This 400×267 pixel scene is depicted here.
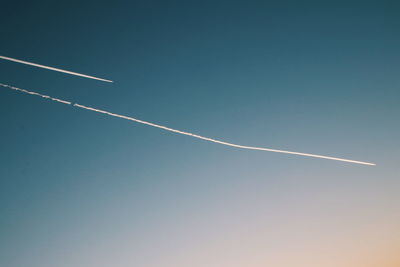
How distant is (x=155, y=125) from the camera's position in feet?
37.7

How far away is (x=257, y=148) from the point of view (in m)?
12.3

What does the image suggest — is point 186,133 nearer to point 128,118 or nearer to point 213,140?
point 213,140

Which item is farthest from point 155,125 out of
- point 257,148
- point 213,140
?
point 257,148

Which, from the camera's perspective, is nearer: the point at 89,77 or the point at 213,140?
the point at 213,140

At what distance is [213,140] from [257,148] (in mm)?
2315

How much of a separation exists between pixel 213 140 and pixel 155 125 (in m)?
2.60

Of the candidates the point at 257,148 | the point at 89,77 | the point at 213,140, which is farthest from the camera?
the point at 89,77

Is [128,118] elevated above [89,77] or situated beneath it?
situated beneath

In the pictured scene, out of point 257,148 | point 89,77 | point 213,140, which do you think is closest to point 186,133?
point 213,140

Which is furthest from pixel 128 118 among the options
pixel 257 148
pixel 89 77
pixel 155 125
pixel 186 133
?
pixel 89 77

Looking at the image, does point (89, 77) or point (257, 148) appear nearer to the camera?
point (257, 148)

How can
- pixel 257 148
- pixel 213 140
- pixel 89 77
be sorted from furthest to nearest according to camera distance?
pixel 89 77 < pixel 257 148 < pixel 213 140

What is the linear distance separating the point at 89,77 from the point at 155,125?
787 centimetres

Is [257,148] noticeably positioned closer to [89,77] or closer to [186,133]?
[186,133]
